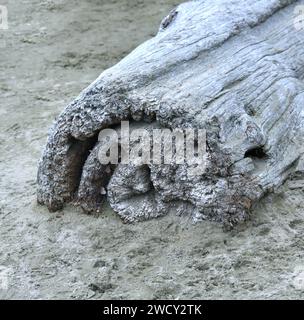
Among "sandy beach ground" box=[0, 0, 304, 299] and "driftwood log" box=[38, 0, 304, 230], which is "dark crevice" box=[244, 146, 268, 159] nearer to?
"driftwood log" box=[38, 0, 304, 230]

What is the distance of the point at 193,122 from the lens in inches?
106

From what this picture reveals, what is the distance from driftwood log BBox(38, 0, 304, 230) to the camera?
107 inches

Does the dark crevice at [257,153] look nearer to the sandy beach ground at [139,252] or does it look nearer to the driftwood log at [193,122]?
the driftwood log at [193,122]

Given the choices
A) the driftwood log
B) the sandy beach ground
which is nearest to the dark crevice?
the driftwood log

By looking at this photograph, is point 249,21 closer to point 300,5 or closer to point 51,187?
point 300,5

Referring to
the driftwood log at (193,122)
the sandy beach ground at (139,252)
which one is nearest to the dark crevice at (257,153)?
the driftwood log at (193,122)

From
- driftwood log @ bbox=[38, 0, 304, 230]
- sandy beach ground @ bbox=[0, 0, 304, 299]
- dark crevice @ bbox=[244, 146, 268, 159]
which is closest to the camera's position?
sandy beach ground @ bbox=[0, 0, 304, 299]

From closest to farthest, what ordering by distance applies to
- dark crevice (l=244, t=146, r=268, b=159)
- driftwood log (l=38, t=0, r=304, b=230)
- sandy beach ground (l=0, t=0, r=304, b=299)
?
1. sandy beach ground (l=0, t=0, r=304, b=299)
2. driftwood log (l=38, t=0, r=304, b=230)
3. dark crevice (l=244, t=146, r=268, b=159)

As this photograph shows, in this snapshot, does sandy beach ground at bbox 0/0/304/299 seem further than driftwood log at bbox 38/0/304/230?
No

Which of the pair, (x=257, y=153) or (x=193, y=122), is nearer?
(x=193, y=122)

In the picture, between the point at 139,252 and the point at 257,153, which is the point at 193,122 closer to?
the point at 257,153

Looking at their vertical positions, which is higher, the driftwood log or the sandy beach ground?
the driftwood log

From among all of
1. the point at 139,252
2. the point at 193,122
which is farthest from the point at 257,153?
the point at 139,252

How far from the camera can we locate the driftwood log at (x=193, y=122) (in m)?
2.71
